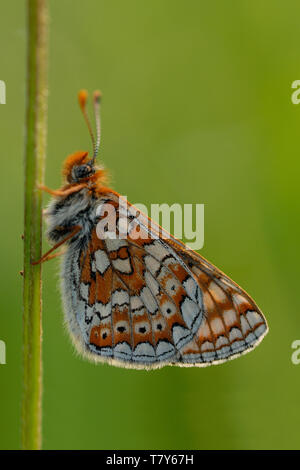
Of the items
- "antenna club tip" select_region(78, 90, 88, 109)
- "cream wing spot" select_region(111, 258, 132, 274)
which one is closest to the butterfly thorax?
"cream wing spot" select_region(111, 258, 132, 274)

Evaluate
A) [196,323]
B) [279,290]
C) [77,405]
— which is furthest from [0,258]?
[279,290]

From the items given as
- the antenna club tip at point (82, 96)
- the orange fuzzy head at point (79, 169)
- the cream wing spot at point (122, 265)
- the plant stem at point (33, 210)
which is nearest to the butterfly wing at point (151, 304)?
the cream wing spot at point (122, 265)

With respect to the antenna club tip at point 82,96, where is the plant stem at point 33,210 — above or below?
below

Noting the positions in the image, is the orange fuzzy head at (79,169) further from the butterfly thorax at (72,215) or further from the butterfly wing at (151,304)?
the butterfly wing at (151,304)

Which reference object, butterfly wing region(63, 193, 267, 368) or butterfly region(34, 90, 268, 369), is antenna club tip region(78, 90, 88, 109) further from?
butterfly wing region(63, 193, 267, 368)

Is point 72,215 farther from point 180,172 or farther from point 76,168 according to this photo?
point 180,172
